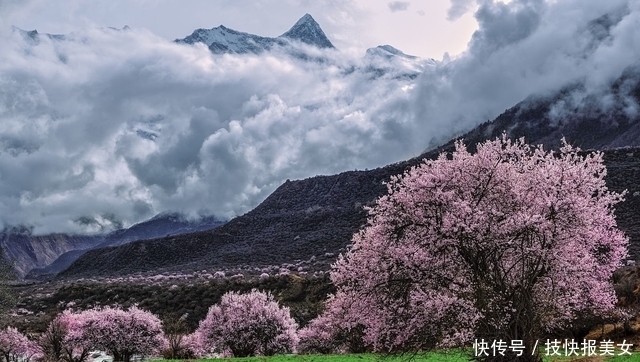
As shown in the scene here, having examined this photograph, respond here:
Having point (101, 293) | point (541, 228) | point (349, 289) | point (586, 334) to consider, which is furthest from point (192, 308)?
point (541, 228)

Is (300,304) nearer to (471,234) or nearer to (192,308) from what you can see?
(192,308)

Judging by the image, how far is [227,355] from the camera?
5656cm

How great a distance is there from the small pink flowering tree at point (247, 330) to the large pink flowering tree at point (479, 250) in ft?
109

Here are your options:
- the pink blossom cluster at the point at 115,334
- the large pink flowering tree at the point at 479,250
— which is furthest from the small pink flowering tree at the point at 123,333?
the large pink flowering tree at the point at 479,250

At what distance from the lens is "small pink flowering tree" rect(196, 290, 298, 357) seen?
5141cm

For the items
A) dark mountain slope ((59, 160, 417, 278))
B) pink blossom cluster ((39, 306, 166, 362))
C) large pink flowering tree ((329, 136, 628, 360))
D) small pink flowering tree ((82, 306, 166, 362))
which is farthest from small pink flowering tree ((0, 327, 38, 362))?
dark mountain slope ((59, 160, 417, 278))

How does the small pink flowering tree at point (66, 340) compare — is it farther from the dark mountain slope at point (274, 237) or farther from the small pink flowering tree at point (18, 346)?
the dark mountain slope at point (274, 237)

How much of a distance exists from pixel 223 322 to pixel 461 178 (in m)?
38.1

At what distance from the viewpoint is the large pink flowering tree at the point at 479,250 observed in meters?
17.8

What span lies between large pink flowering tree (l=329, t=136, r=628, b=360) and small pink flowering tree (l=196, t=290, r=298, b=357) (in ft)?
109

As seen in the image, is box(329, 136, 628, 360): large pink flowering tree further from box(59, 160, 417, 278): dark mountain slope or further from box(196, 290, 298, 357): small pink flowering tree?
box(59, 160, 417, 278): dark mountain slope

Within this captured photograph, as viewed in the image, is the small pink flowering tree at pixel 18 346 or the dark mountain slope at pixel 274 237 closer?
the small pink flowering tree at pixel 18 346

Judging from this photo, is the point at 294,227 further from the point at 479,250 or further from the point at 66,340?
the point at 479,250

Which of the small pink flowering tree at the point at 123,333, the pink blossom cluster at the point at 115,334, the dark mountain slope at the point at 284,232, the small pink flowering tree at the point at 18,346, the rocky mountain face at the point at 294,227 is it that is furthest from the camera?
the dark mountain slope at the point at 284,232
